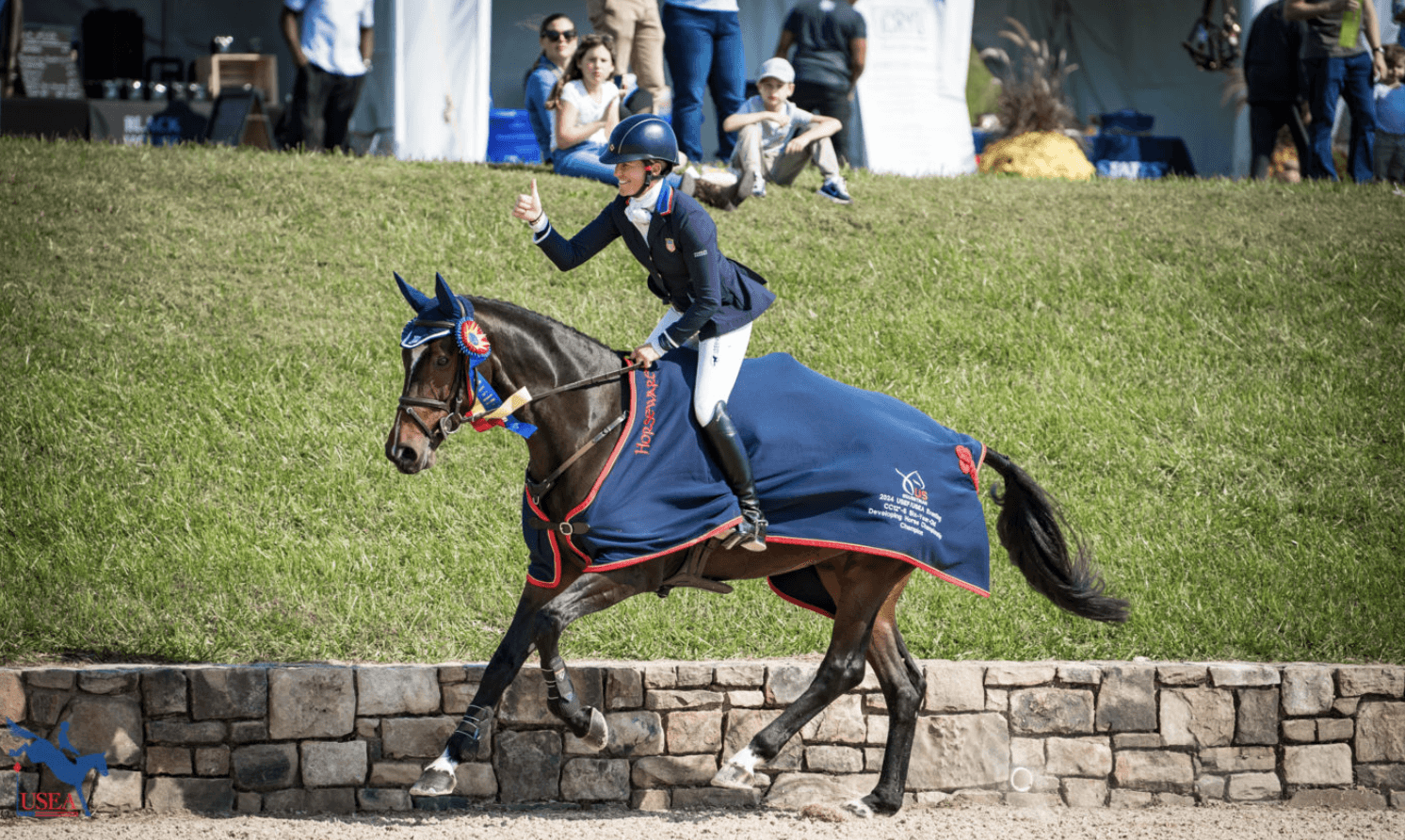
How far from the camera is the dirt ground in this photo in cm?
506

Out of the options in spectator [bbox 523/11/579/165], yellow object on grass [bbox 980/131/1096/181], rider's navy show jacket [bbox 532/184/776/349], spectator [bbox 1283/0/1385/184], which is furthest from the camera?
yellow object on grass [bbox 980/131/1096/181]

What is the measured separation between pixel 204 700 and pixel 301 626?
91 cm

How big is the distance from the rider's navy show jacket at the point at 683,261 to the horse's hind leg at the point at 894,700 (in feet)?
4.65

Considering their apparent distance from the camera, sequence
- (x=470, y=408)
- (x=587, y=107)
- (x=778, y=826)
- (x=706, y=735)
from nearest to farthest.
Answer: (x=470, y=408) < (x=778, y=826) < (x=706, y=735) < (x=587, y=107)

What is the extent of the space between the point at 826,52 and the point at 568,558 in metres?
8.24

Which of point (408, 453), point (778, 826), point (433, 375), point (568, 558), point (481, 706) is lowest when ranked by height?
point (778, 826)

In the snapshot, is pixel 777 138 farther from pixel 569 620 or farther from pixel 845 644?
pixel 569 620

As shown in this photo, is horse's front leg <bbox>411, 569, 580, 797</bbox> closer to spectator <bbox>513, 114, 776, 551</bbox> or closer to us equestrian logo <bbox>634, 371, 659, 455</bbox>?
us equestrian logo <bbox>634, 371, 659, 455</bbox>

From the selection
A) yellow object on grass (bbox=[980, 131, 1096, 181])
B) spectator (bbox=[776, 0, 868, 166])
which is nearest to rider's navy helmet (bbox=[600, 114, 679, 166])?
spectator (bbox=[776, 0, 868, 166])

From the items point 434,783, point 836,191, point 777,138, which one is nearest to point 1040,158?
point 836,191

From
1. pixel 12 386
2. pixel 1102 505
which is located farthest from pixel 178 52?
pixel 1102 505

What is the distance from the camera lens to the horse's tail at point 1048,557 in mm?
5754

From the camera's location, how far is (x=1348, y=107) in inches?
516

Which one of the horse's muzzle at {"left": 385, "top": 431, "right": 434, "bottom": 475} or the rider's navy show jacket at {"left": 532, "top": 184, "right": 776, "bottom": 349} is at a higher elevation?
the rider's navy show jacket at {"left": 532, "top": 184, "right": 776, "bottom": 349}
